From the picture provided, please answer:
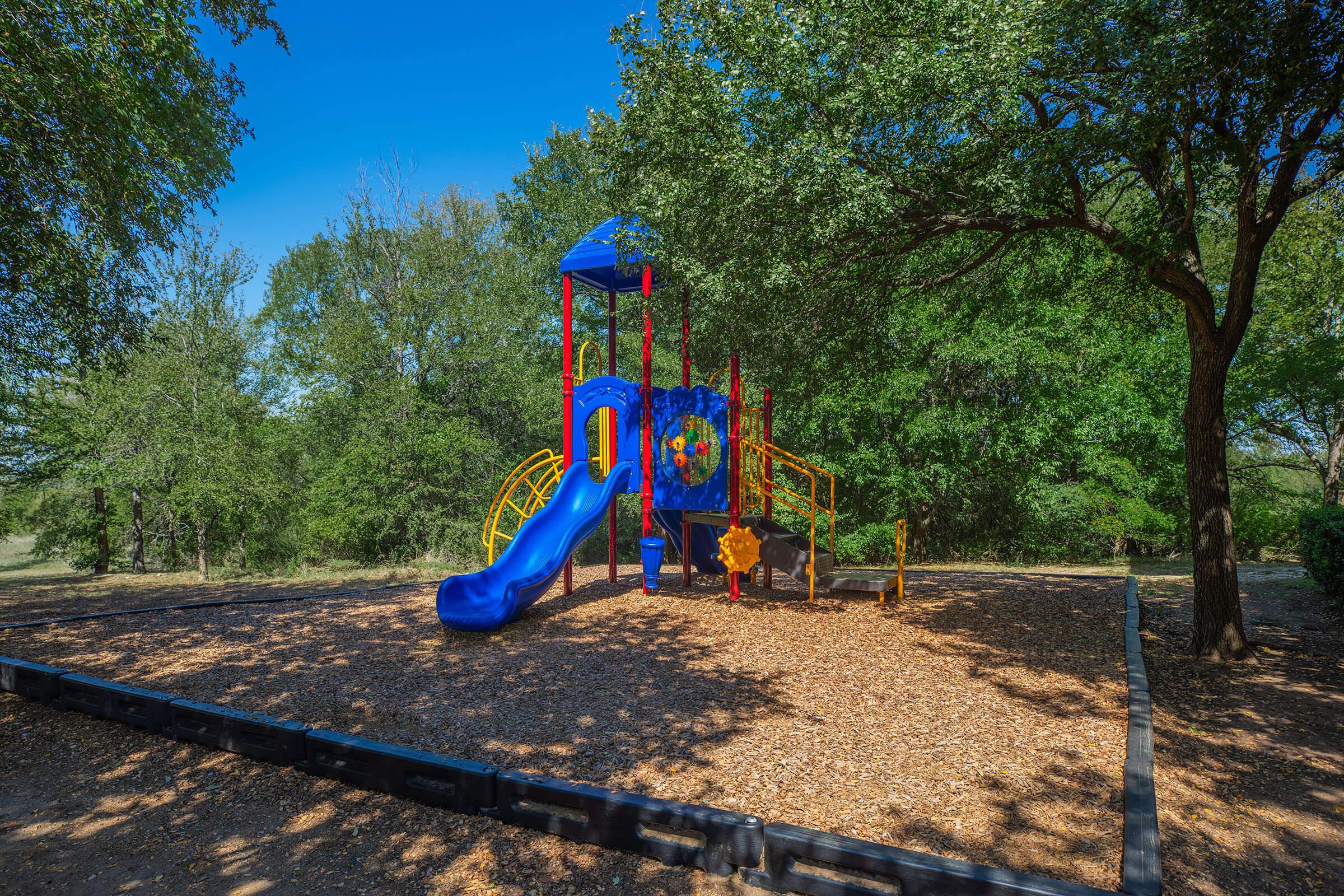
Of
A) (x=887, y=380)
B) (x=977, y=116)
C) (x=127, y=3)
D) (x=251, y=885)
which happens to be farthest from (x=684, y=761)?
(x=887, y=380)

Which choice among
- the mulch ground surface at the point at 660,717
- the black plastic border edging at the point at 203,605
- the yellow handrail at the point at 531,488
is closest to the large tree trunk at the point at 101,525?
the black plastic border edging at the point at 203,605

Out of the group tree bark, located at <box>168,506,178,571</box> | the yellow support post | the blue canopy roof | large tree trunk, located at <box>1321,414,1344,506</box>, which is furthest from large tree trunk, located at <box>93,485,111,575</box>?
large tree trunk, located at <box>1321,414,1344,506</box>

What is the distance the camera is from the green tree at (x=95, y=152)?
20.7 ft

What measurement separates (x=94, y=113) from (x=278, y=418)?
13950 millimetres

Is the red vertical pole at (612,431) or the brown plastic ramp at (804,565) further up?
the red vertical pole at (612,431)

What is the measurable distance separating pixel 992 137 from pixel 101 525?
22529mm

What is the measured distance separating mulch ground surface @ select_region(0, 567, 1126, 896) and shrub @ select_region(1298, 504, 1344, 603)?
221cm

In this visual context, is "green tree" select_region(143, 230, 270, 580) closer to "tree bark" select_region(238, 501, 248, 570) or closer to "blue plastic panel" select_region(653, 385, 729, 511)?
"tree bark" select_region(238, 501, 248, 570)

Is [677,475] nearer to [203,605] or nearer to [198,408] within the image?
[203,605]

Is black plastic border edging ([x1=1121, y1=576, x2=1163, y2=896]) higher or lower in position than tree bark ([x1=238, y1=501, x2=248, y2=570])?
lower

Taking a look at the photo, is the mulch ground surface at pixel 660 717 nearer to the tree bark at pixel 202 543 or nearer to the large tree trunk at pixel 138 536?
the tree bark at pixel 202 543

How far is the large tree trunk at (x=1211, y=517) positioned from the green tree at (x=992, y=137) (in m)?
0.02

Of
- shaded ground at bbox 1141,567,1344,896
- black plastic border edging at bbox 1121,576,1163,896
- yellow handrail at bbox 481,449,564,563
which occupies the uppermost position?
yellow handrail at bbox 481,449,564,563

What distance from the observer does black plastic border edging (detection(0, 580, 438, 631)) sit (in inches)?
291
